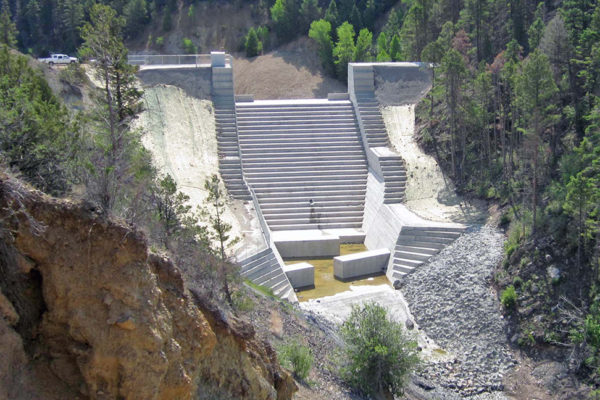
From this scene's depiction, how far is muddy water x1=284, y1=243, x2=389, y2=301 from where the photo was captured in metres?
24.3

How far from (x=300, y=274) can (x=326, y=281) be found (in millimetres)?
1365

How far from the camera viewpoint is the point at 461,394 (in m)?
18.5

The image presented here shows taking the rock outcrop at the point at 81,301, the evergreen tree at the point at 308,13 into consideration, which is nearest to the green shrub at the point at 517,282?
the rock outcrop at the point at 81,301

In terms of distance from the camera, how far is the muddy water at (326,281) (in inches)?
955

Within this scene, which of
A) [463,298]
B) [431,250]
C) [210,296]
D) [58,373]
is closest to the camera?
[58,373]

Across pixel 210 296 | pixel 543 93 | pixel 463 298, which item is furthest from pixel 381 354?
pixel 543 93

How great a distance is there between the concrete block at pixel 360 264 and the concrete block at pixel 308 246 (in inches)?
58.0

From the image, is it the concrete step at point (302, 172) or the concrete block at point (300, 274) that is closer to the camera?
the concrete block at point (300, 274)

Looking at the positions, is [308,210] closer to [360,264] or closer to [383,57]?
[360,264]

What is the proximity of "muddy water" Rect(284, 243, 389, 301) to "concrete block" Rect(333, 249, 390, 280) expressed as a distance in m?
0.33

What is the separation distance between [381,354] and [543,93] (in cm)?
1271

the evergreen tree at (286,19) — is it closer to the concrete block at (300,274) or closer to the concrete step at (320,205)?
the concrete step at (320,205)

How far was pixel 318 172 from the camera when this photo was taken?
31.3 metres

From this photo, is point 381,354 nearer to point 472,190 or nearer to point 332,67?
point 472,190
